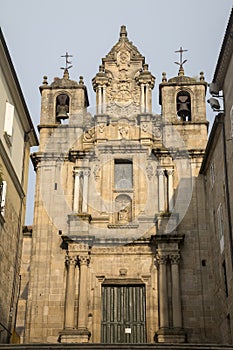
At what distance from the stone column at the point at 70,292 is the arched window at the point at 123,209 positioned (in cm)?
283

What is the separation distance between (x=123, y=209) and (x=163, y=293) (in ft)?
14.1

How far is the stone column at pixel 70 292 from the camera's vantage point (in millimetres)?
24484

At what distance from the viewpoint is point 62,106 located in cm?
2977

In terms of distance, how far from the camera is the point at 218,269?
24.2 meters

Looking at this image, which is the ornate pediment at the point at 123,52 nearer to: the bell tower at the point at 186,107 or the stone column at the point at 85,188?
the bell tower at the point at 186,107

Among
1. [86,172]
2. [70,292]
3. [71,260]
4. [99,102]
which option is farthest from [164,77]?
[70,292]

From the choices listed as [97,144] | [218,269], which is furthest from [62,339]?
[97,144]

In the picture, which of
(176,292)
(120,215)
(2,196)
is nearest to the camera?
(2,196)

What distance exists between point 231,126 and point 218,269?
635cm

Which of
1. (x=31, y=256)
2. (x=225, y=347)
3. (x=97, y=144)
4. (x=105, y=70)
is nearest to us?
(x=225, y=347)

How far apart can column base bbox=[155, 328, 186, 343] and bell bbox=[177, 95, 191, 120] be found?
10.7m

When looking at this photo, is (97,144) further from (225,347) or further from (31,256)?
(225,347)

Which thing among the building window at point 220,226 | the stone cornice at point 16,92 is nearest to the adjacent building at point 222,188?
the building window at point 220,226

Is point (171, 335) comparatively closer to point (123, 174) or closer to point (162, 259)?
point (162, 259)
